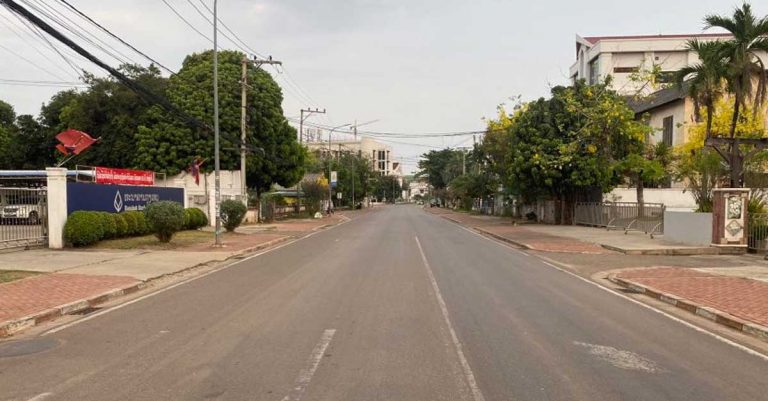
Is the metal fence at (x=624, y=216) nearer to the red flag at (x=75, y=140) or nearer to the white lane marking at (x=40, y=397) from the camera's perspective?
the white lane marking at (x=40, y=397)

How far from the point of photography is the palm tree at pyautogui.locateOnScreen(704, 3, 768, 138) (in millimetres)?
21750

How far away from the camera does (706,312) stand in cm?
1022

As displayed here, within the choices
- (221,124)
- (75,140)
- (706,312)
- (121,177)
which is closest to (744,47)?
(706,312)

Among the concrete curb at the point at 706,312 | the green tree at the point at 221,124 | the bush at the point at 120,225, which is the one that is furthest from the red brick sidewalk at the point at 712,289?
the green tree at the point at 221,124

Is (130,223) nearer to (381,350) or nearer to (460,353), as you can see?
(381,350)

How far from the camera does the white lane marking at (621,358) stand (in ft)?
22.3

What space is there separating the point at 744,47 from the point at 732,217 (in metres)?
6.20

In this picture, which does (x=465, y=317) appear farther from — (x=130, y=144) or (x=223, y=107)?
(x=130, y=144)

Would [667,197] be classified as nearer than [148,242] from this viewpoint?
No

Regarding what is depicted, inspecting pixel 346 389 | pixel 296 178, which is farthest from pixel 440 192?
pixel 346 389

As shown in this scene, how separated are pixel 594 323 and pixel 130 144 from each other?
41.4m

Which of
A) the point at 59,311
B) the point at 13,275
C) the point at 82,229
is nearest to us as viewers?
the point at 59,311

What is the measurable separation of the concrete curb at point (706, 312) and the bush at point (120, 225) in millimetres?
17446

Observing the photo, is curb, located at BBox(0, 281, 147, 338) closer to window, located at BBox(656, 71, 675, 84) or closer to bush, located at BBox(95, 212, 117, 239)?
bush, located at BBox(95, 212, 117, 239)
